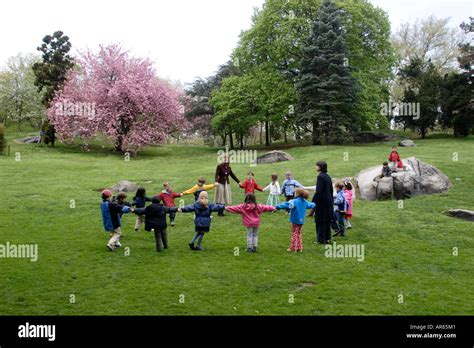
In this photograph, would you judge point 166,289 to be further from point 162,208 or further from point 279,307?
point 162,208

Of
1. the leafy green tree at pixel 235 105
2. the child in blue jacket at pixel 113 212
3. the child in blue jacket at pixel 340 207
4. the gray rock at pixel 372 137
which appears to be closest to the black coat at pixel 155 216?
the child in blue jacket at pixel 113 212

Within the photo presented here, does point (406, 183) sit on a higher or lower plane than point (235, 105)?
lower

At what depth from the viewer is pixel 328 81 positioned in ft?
137

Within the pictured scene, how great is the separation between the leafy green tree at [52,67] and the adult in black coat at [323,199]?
4047 centimetres

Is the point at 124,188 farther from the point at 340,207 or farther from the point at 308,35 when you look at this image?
the point at 308,35

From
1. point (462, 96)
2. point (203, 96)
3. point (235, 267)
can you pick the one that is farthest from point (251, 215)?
point (203, 96)

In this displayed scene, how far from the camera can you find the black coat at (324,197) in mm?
13946

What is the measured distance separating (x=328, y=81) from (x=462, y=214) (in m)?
25.4

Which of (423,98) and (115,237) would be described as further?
(423,98)

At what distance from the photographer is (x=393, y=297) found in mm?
10148

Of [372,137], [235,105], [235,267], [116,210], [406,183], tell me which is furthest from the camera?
[372,137]

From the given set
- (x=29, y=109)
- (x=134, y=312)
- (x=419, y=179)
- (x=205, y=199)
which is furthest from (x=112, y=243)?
(x=29, y=109)

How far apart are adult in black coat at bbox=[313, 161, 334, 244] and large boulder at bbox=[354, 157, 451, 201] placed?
27.0 ft

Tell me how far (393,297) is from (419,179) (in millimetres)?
13659
